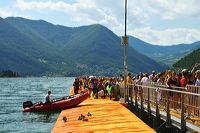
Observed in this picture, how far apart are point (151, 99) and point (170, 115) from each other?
4.87m

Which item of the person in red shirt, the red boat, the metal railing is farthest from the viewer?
the red boat

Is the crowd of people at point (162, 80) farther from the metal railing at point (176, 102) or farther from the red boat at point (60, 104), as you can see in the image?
the red boat at point (60, 104)

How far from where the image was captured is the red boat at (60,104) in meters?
35.5

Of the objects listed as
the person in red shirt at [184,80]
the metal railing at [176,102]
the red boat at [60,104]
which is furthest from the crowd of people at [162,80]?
the red boat at [60,104]

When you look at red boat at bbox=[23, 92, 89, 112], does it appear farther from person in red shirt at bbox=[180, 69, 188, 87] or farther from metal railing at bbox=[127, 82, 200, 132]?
person in red shirt at bbox=[180, 69, 188, 87]

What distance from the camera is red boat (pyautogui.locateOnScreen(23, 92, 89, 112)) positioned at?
116 feet

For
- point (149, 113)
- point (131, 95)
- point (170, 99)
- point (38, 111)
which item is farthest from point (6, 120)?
point (170, 99)

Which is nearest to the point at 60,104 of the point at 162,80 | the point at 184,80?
the point at 162,80

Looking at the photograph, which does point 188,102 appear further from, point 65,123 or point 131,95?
point 131,95

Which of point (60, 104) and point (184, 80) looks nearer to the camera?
point (184, 80)

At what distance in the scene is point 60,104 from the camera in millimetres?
37688

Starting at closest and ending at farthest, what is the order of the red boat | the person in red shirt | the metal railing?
1. the metal railing
2. the person in red shirt
3. the red boat

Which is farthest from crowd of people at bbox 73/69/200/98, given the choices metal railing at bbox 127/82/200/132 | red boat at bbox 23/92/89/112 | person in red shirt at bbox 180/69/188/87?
red boat at bbox 23/92/89/112

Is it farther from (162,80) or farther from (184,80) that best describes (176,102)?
(162,80)
